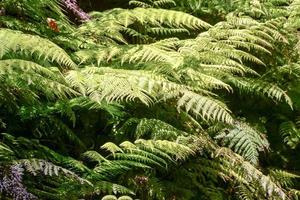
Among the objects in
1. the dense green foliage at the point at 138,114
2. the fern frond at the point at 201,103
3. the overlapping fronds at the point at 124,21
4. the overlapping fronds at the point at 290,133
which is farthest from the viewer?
the overlapping fronds at the point at 124,21

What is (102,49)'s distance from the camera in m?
2.76

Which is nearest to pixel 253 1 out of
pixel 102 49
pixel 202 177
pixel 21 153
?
pixel 102 49

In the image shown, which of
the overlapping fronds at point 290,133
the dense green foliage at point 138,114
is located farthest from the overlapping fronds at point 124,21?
the overlapping fronds at point 290,133

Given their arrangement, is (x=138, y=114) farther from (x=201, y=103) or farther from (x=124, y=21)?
(x=124, y=21)

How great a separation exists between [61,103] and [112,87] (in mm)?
261

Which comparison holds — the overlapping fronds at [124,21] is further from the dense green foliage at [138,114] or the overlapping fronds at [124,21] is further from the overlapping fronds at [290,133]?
the overlapping fronds at [290,133]

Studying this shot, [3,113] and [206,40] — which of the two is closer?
[3,113]

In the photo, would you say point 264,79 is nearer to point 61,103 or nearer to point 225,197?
point 225,197

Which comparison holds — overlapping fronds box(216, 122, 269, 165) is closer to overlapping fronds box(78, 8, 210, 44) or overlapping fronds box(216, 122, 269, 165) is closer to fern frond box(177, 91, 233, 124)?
fern frond box(177, 91, 233, 124)

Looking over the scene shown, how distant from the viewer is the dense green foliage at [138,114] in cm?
187

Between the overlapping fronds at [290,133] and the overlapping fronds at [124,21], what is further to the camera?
the overlapping fronds at [124,21]

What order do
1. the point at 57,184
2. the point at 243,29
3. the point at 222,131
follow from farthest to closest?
the point at 243,29 < the point at 222,131 < the point at 57,184

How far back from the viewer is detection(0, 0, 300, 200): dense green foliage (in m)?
1.87

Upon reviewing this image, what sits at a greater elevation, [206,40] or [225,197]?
[206,40]
